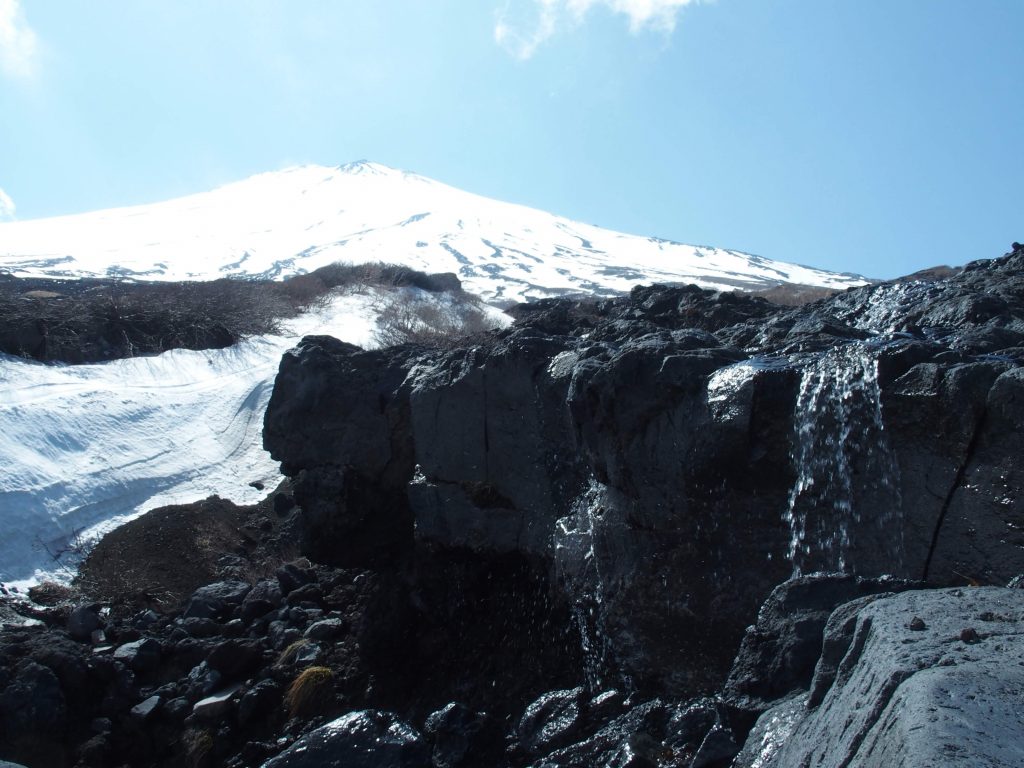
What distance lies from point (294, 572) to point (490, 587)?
340 cm

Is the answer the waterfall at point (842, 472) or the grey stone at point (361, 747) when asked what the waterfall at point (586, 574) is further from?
the waterfall at point (842, 472)

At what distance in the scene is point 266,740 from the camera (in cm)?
785

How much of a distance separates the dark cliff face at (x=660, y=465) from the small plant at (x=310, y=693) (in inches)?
33.6

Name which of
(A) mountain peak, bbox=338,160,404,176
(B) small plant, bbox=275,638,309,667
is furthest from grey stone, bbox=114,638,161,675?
(A) mountain peak, bbox=338,160,404,176

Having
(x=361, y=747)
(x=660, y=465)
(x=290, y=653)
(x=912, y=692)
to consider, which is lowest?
(x=290, y=653)

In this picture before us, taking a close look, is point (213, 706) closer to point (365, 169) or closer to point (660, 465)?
point (660, 465)

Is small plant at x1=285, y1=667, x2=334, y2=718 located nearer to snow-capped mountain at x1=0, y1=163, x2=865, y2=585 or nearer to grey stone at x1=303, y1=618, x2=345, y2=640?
grey stone at x1=303, y1=618, x2=345, y2=640

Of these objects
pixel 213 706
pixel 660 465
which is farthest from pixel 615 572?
pixel 213 706

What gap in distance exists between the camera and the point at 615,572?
21.4 feet

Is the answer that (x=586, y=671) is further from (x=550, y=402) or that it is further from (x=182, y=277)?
(x=182, y=277)

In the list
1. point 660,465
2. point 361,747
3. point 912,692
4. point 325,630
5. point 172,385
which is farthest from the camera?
point 172,385

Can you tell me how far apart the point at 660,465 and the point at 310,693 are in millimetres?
4178

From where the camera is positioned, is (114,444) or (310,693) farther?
(114,444)

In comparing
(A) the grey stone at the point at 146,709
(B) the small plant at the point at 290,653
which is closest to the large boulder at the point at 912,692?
(B) the small plant at the point at 290,653
